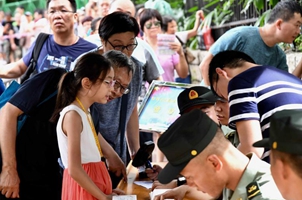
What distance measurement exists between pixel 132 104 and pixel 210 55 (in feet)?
3.69

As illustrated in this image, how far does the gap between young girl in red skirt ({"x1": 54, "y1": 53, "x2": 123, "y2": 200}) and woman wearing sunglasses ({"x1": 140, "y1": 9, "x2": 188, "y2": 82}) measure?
3.09m

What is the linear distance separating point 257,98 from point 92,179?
107 cm

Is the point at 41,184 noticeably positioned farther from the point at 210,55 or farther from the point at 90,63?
the point at 210,55

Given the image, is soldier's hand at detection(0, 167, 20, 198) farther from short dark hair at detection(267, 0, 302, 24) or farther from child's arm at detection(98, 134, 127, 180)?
short dark hair at detection(267, 0, 302, 24)

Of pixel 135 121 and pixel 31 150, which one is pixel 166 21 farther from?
pixel 31 150

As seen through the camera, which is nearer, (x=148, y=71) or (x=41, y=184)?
(x=41, y=184)

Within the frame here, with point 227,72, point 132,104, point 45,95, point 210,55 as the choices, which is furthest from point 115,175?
point 210,55

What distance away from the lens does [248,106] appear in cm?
323

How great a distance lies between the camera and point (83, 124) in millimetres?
3580

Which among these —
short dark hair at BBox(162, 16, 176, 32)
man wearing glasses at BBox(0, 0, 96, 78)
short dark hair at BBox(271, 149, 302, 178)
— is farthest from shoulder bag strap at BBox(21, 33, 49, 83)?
short dark hair at BBox(271, 149, 302, 178)

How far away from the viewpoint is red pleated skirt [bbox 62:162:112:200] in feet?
11.5

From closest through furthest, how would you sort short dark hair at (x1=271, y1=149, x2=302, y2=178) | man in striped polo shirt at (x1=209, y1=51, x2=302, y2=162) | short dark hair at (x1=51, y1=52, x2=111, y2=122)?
short dark hair at (x1=271, y1=149, x2=302, y2=178)
man in striped polo shirt at (x1=209, y1=51, x2=302, y2=162)
short dark hair at (x1=51, y1=52, x2=111, y2=122)

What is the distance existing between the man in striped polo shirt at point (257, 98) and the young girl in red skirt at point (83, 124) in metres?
0.78

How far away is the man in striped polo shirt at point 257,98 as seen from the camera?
3193 millimetres
